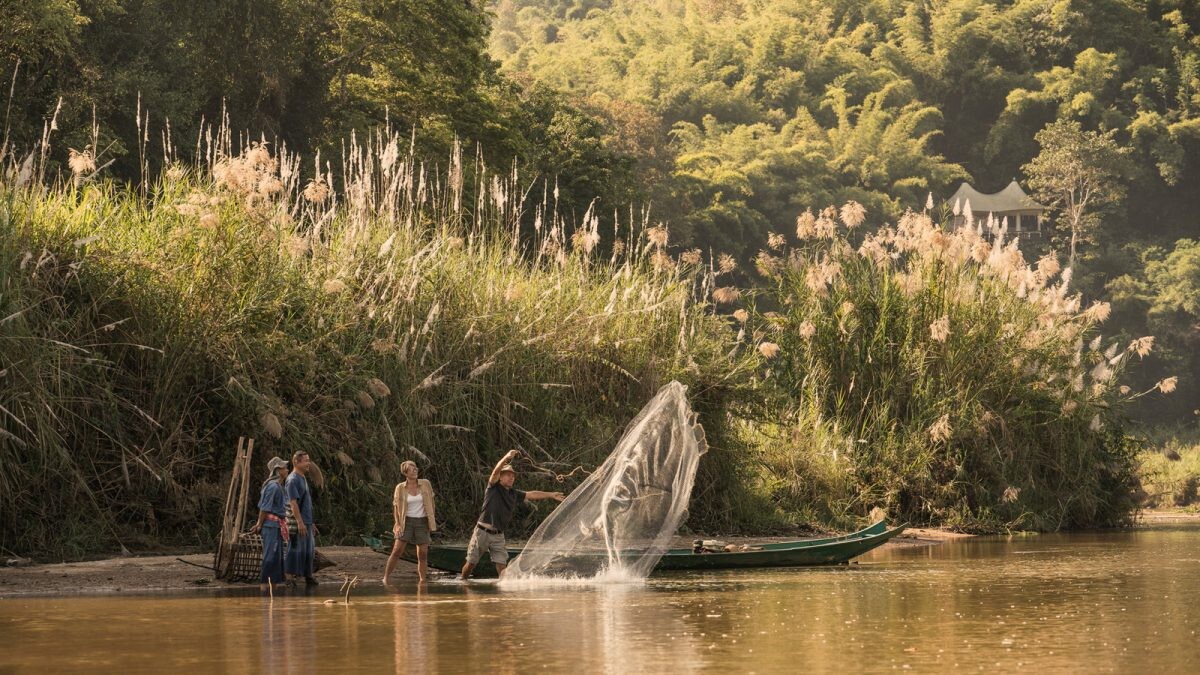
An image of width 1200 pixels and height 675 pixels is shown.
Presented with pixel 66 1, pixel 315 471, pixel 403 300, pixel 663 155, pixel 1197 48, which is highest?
pixel 1197 48

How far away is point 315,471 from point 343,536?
294 cm

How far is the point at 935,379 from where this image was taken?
2884 cm

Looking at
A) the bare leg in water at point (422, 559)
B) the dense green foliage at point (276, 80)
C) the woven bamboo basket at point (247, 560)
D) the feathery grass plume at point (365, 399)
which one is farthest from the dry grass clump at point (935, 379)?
the dense green foliage at point (276, 80)

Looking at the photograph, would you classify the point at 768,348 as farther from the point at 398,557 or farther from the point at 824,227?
the point at 398,557

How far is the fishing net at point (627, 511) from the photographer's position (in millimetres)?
19000

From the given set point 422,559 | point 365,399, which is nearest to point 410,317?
point 365,399

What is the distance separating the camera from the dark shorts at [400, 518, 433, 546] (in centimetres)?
1853

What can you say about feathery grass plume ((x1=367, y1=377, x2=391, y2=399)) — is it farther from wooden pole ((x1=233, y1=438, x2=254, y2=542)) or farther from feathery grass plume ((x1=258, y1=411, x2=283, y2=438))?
wooden pole ((x1=233, y1=438, x2=254, y2=542))

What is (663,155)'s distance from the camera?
2849 inches

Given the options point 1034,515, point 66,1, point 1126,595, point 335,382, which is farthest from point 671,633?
point 66,1

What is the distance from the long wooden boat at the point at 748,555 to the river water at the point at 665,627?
273 millimetres

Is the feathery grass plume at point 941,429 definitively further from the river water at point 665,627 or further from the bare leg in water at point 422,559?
the bare leg in water at point 422,559

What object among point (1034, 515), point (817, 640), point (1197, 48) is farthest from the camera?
point (1197, 48)

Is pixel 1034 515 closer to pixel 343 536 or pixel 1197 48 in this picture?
pixel 343 536
